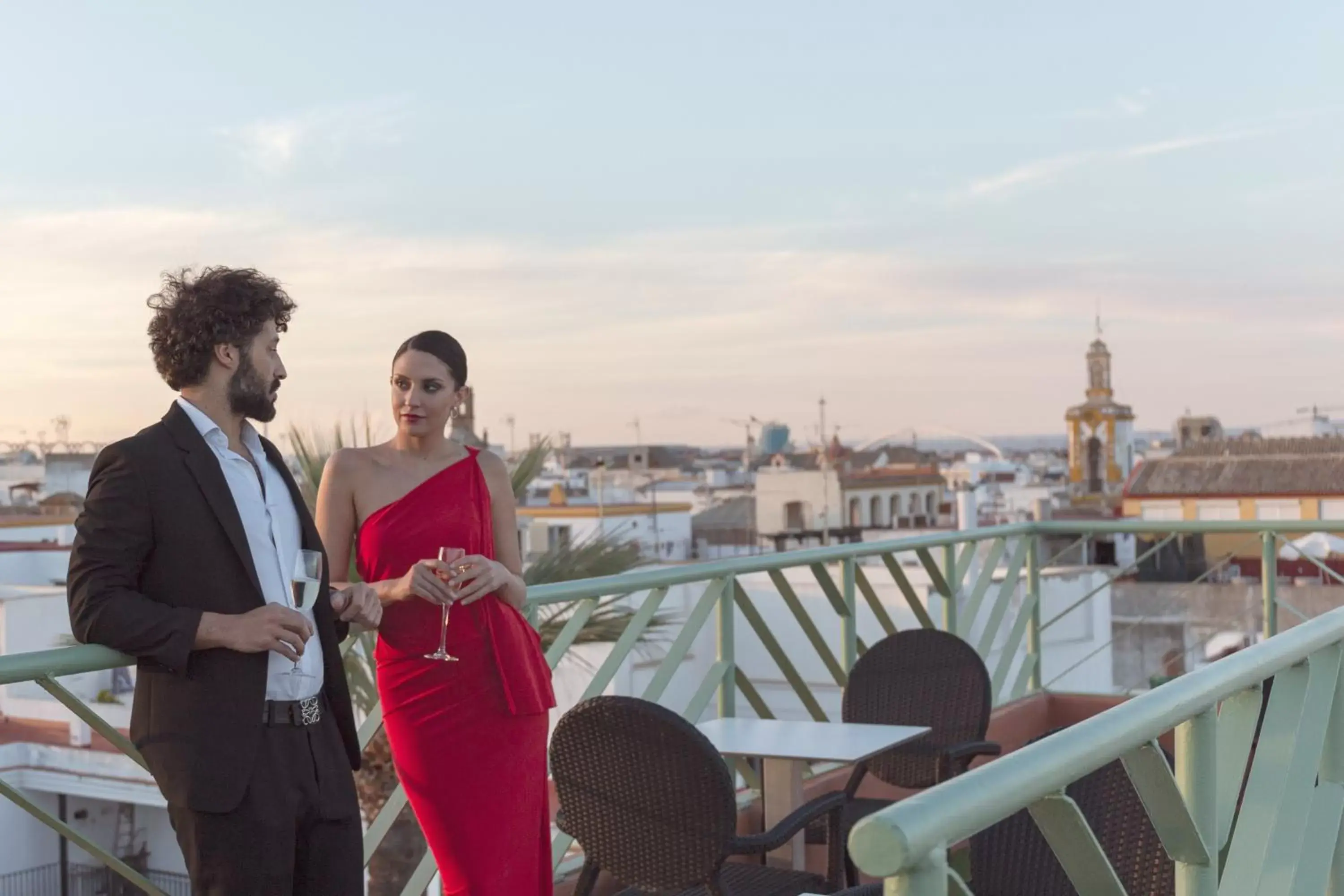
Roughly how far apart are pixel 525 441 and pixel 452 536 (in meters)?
4.81

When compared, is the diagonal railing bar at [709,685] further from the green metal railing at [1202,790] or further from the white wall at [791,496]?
the white wall at [791,496]

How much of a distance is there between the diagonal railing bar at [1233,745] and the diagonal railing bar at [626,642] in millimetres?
2052

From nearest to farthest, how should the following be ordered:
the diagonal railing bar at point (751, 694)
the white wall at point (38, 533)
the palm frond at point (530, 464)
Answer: the diagonal railing bar at point (751, 694) → the palm frond at point (530, 464) → the white wall at point (38, 533)

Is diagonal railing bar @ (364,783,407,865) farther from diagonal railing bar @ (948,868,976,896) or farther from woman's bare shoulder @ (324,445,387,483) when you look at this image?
diagonal railing bar @ (948,868,976,896)

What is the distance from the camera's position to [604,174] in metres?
21.8

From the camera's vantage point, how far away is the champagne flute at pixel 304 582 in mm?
2264

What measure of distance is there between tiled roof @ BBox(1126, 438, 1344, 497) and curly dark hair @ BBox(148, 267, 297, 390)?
219ft

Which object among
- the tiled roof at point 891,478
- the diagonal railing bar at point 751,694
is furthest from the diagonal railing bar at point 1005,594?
the tiled roof at point 891,478

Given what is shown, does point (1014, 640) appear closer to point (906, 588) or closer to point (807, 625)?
point (906, 588)

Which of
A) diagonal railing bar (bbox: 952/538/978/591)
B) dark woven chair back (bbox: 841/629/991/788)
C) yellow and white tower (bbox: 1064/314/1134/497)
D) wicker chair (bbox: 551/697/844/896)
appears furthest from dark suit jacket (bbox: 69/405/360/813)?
yellow and white tower (bbox: 1064/314/1134/497)

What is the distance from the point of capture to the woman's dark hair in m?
2.91

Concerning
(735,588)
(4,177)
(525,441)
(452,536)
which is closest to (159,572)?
(452,536)

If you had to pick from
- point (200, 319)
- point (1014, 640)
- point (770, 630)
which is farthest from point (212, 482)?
point (1014, 640)

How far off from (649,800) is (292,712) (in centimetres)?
102
